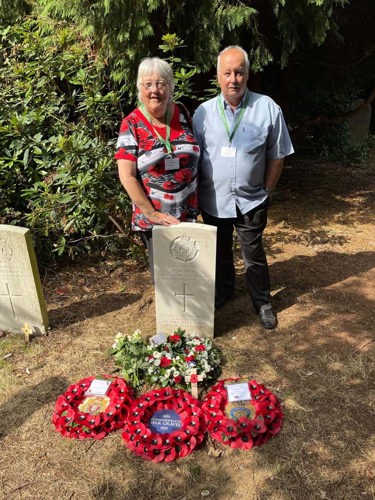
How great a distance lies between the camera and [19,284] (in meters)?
3.41

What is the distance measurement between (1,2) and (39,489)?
497 cm

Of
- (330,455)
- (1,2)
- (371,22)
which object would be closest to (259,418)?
Result: (330,455)

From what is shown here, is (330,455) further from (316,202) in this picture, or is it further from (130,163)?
(316,202)

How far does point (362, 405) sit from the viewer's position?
2736mm

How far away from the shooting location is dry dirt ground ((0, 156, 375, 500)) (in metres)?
2.30

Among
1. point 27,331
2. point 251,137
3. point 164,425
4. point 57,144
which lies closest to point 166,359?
point 164,425

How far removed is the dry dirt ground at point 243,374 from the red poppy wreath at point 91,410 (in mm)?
61

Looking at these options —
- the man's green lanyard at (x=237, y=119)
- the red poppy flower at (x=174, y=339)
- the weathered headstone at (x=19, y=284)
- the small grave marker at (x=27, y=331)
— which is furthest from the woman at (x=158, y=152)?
the small grave marker at (x=27, y=331)

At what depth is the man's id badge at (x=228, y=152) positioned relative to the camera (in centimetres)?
304

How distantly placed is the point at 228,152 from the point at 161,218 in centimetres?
67

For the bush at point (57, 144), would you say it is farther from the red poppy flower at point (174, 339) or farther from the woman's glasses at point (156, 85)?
the red poppy flower at point (174, 339)

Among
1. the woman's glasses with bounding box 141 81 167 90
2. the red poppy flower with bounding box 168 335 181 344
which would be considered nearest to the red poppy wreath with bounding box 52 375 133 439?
the red poppy flower with bounding box 168 335 181 344

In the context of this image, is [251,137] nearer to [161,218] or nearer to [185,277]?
[161,218]

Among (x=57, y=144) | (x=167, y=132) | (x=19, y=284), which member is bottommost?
(x=19, y=284)
